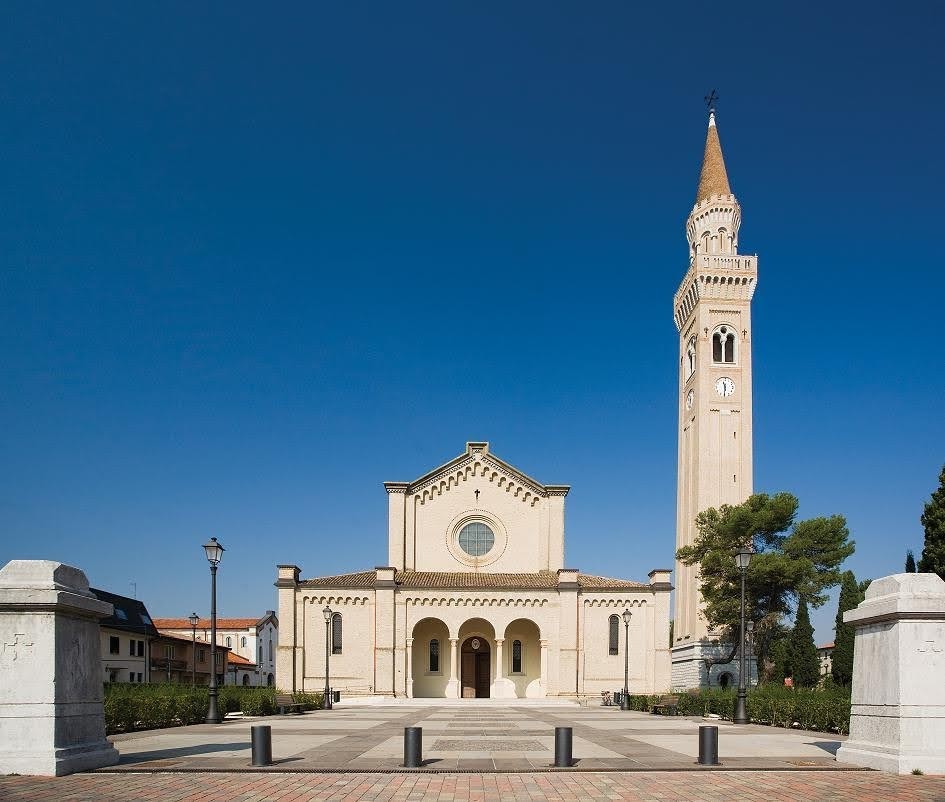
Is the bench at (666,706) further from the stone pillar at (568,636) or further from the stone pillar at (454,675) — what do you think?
the stone pillar at (454,675)

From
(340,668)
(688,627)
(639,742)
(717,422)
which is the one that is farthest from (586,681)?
(639,742)

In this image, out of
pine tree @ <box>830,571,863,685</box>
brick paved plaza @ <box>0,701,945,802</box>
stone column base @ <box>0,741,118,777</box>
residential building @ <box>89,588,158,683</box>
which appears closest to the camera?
brick paved plaza @ <box>0,701,945,802</box>

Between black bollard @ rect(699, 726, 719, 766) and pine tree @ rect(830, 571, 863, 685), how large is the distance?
29.2 metres

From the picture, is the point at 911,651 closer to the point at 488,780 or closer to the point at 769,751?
the point at 769,751

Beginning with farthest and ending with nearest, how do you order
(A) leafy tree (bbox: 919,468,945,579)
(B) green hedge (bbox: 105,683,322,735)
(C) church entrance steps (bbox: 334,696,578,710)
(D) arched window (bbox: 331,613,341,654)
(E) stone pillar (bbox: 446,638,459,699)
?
(E) stone pillar (bbox: 446,638,459,699), (D) arched window (bbox: 331,613,341,654), (C) church entrance steps (bbox: 334,696,578,710), (A) leafy tree (bbox: 919,468,945,579), (B) green hedge (bbox: 105,683,322,735)

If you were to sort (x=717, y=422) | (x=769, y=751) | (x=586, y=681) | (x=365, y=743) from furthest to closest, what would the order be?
(x=717, y=422), (x=586, y=681), (x=365, y=743), (x=769, y=751)

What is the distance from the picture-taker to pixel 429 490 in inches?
1969

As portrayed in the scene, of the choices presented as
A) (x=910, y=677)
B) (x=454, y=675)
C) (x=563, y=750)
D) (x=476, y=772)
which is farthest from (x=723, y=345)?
(x=476, y=772)

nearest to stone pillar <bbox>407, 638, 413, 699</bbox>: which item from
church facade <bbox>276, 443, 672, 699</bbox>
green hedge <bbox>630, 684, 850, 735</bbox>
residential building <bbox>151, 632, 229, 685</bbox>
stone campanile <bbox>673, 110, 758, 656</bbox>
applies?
church facade <bbox>276, 443, 672, 699</bbox>

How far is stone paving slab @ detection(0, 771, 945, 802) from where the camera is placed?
10859 mm

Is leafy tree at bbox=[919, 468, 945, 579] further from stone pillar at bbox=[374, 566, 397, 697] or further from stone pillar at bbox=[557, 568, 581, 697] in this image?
stone pillar at bbox=[374, 566, 397, 697]

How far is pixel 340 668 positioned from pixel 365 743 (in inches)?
1131

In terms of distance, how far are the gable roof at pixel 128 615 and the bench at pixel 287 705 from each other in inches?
1096

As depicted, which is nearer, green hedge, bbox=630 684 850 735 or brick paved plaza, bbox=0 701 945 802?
brick paved plaza, bbox=0 701 945 802
